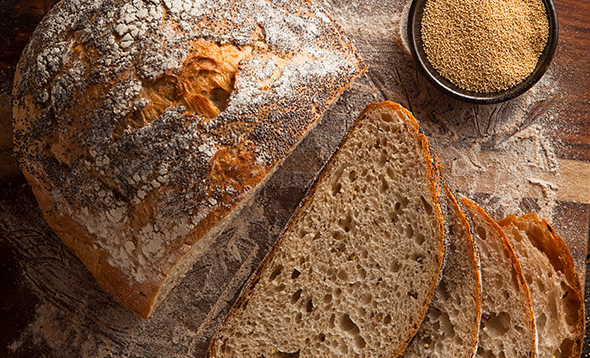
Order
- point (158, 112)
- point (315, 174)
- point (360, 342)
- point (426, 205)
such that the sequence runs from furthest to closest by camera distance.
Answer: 1. point (315, 174)
2. point (360, 342)
3. point (426, 205)
4. point (158, 112)

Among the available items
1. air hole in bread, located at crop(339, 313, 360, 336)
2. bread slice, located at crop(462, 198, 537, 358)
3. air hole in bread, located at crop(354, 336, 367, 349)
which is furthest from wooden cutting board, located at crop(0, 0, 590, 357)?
air hole in bread, located at crop(354, 336, 367, 349)

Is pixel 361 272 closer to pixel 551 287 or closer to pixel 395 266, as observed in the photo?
pixel 395 266

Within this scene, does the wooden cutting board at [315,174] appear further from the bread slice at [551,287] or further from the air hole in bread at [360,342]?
the air hole in bread at [360,342]

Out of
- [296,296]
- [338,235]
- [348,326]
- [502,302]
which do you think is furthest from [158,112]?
[502,302]

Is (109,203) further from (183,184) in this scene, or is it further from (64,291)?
(64,291)

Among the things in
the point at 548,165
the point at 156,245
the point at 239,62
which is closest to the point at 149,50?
the point at 239,62

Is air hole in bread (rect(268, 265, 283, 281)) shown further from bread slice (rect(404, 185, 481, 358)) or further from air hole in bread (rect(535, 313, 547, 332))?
air hole in bread (rect(535, 313, 547, 332))

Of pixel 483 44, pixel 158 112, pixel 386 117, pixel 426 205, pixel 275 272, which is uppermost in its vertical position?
pixel 158 112
